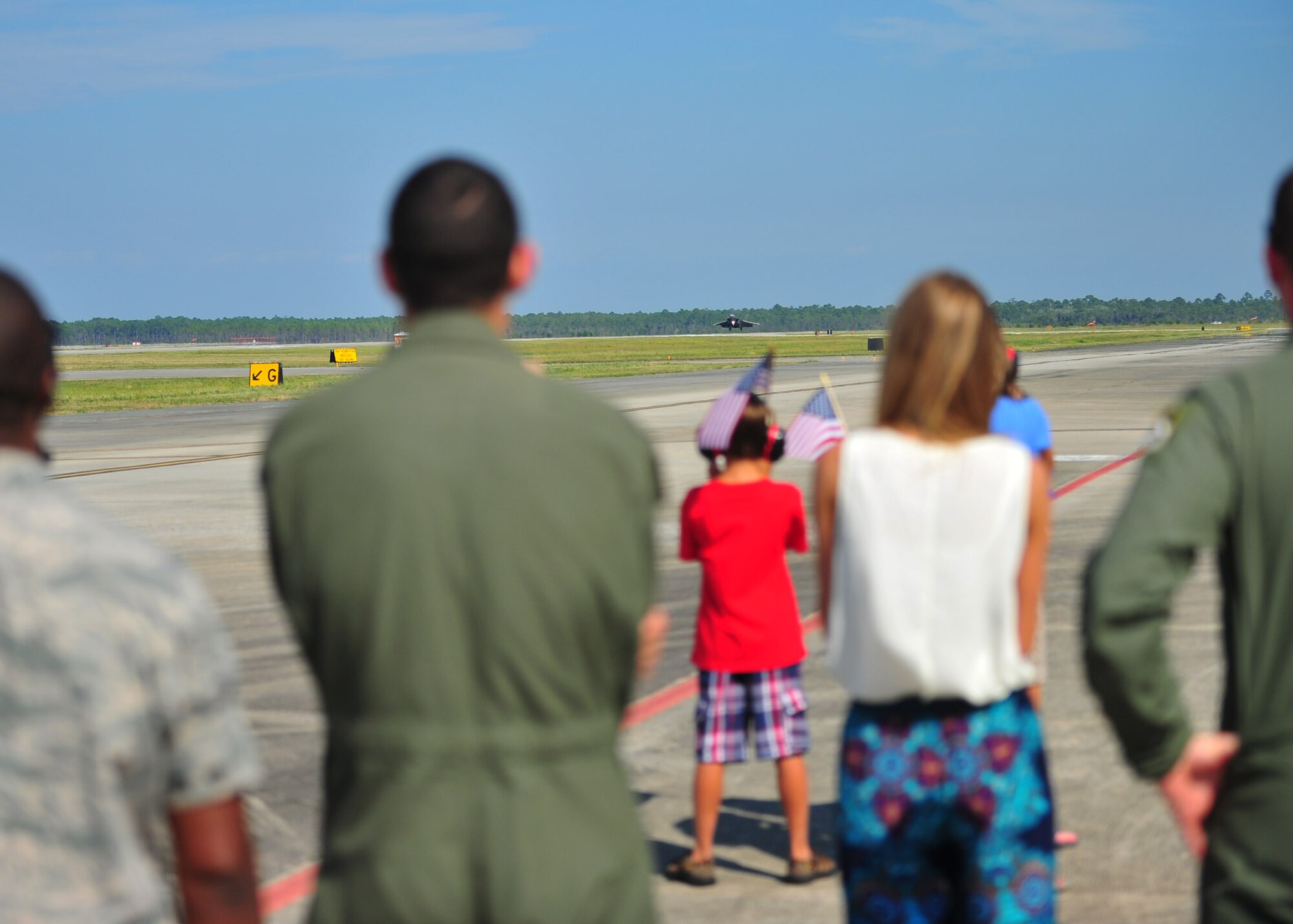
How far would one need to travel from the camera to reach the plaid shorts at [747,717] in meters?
5.25

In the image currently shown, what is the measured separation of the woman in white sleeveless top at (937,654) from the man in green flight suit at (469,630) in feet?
2.80

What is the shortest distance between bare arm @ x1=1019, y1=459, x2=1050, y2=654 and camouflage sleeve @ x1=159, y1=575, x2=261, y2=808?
5.87ft

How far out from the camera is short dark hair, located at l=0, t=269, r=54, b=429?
2184 mm

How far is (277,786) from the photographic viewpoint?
6.79m

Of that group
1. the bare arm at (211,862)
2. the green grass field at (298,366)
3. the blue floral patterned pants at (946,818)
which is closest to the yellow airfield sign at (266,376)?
the green grass field at (298,366)

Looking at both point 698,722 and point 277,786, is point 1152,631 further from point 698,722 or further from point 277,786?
point 277,786

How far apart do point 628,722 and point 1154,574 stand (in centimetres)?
570

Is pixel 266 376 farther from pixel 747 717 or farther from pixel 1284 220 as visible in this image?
pixel 1284 220

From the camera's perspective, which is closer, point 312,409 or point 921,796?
point 312,409

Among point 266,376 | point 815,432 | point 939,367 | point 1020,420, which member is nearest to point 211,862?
point 939,367

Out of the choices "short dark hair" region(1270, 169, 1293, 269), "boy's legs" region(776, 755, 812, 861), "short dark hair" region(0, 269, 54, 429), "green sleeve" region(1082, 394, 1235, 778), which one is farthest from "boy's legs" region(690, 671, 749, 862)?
"short dark hair" region(0, 269, 54, 429)

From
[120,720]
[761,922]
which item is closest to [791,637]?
[761,922]

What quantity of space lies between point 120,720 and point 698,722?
3.48 meters

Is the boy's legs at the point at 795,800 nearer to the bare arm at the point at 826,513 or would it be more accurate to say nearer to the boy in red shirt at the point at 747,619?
the boy in red shirt at the point at 747,619
